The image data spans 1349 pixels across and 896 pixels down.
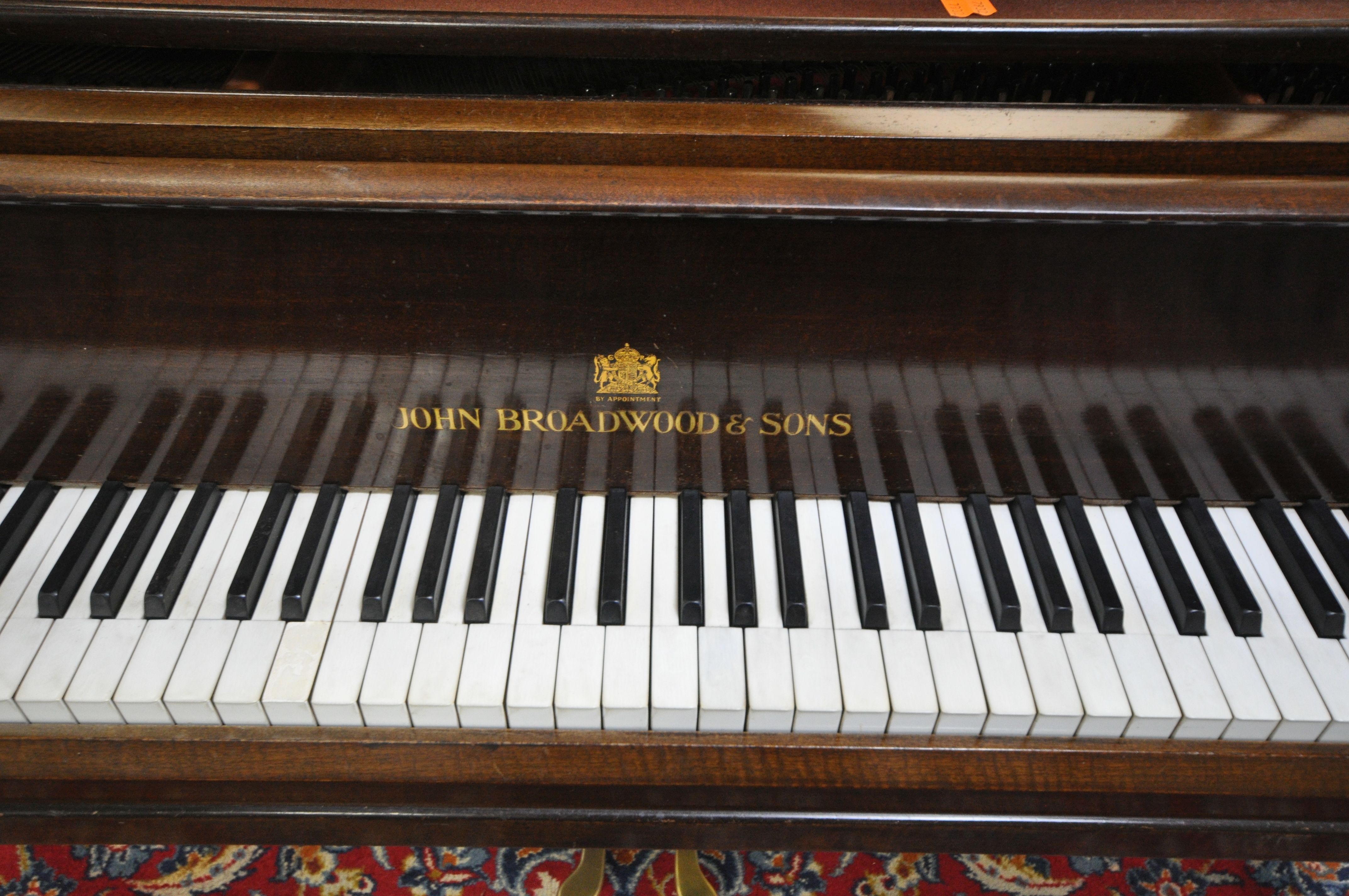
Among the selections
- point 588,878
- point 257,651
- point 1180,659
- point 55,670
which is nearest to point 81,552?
point 55,670

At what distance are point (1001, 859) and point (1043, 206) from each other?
145cm

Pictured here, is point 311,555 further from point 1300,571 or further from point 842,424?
point 1300,571

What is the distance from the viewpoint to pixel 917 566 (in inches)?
47.1

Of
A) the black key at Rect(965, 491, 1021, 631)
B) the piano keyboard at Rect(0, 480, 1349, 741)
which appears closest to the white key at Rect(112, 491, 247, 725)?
the piano keyboard at Rect(0, 480, 1349, 741)

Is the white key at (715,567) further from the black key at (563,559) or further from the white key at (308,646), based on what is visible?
the white key at (308,646)

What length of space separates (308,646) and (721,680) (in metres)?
0.54

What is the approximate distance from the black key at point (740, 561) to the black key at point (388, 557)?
46cm

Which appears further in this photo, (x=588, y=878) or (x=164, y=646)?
(x=588, y=878)

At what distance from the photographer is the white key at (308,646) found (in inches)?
42.7

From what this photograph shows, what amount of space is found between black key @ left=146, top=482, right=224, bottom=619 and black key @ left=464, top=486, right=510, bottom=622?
392 millimetres

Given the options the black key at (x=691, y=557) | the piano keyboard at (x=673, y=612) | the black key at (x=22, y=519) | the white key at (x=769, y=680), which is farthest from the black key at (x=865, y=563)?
the black key at (x=22, y=519)

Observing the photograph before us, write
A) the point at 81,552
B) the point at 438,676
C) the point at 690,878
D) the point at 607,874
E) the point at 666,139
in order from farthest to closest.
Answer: the point at 607,874 → the point at 690,878 → the point at 81,552 → the point at 438,676 → the point at 666,139

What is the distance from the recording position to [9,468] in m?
1.27

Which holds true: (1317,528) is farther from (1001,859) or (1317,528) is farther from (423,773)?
(423,773)
